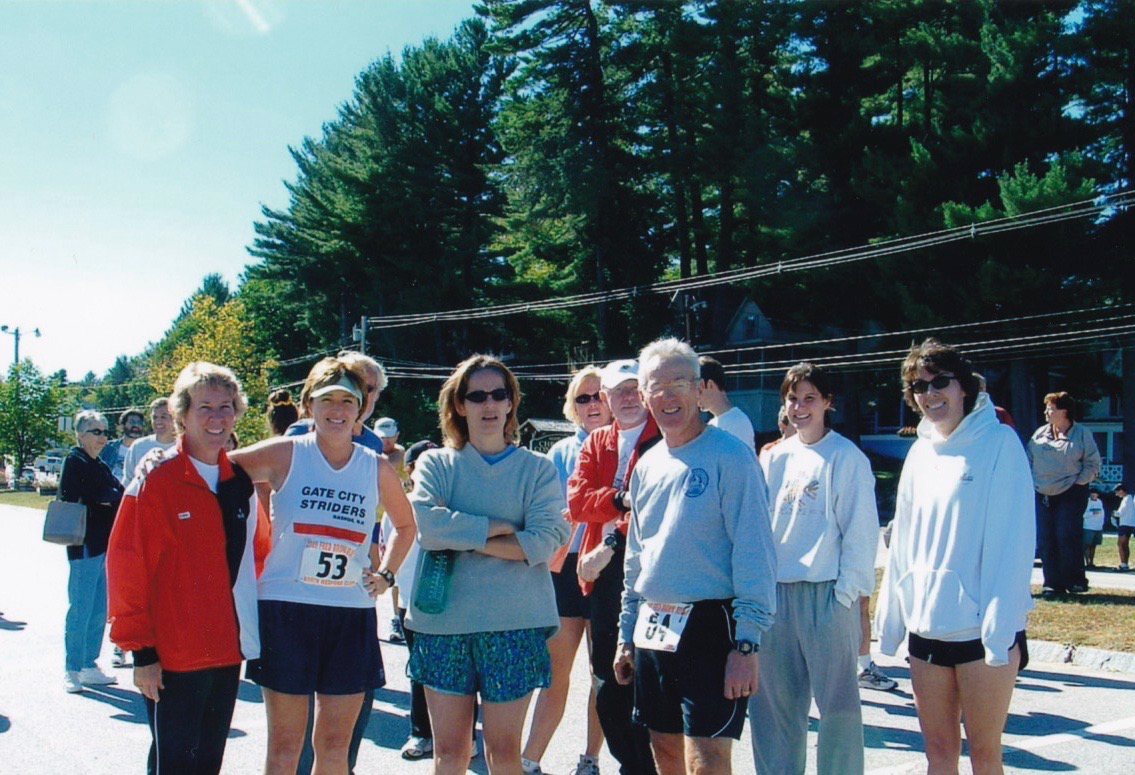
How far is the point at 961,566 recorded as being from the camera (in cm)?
398

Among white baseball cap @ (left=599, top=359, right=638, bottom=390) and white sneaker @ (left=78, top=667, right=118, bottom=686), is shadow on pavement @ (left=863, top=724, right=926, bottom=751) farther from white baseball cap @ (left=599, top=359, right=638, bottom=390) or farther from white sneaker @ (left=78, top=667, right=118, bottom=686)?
white sneaker @ (left=78, top=667, right=118, bottom=686)

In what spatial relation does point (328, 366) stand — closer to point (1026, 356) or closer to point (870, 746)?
point (870, 746)

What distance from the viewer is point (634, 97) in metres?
42.6

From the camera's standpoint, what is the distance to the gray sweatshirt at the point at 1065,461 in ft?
35.6

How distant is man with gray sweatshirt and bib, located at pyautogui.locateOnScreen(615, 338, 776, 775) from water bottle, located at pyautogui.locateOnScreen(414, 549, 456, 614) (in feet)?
2.46

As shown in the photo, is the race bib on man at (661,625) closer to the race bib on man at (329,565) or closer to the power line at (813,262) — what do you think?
the race bib on man at (329,565)

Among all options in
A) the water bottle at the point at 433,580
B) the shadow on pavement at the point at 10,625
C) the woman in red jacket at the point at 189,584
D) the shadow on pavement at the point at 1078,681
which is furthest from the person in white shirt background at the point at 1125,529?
the woman in red jacket at the point at 189,584

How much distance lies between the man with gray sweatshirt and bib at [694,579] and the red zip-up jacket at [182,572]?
1.55 metres

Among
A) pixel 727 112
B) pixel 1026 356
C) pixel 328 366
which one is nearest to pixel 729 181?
pixel 727 112

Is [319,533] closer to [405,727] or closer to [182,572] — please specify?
[182,572]

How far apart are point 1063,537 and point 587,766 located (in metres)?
7.65

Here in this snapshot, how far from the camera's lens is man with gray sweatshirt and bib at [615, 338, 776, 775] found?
12.1ft

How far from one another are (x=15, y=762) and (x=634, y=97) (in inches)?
1567

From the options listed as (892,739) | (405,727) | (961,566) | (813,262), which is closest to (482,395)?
(961,566)
